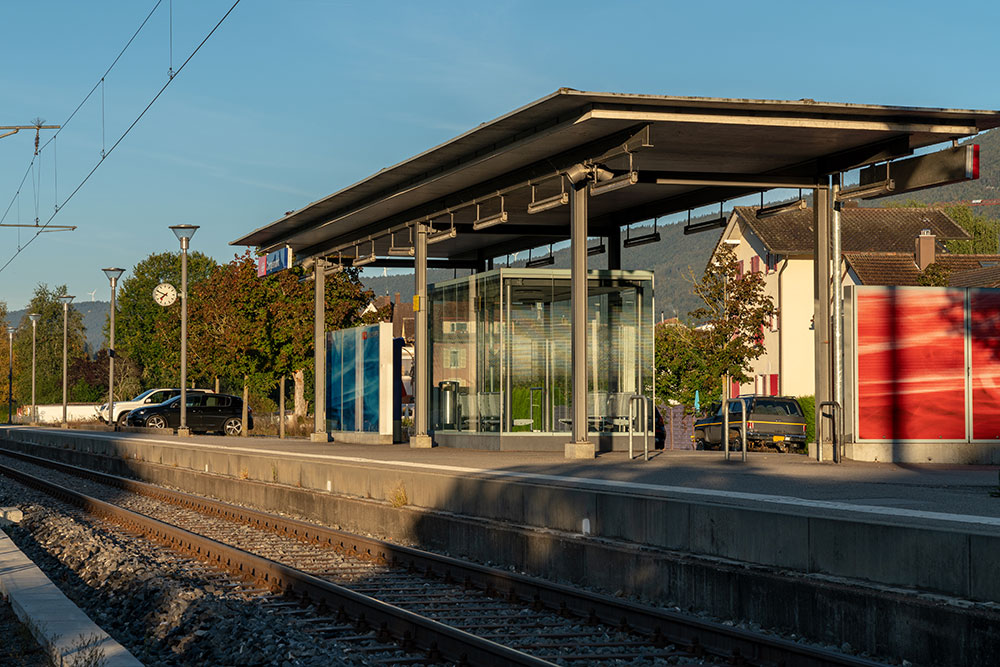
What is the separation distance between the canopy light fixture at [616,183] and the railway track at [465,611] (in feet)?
22.8

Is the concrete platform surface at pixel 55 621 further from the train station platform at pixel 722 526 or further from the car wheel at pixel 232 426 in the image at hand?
the car wheel at pixel 232 426

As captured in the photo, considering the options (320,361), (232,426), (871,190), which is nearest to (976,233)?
(232,426)

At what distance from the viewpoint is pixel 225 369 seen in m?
56.1

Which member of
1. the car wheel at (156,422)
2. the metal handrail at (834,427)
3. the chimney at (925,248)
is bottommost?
the car wheel at (156,422)

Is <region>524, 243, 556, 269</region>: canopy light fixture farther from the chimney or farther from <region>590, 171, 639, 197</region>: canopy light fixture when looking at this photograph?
the chimney

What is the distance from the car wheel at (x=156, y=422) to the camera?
53344 mm

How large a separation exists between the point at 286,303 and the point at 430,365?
27088 millimetres

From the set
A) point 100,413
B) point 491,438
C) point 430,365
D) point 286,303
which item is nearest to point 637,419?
point 491,438

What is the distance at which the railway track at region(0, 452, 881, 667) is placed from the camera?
8.94 meters

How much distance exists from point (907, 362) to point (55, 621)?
1577cm

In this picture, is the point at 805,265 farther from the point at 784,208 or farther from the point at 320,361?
→ the point at 784,208

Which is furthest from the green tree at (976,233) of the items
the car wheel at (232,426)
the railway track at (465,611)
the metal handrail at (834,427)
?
the railway track at (465,611)

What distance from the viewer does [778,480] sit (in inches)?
647

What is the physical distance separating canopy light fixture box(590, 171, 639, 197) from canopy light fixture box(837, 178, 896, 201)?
365cm
